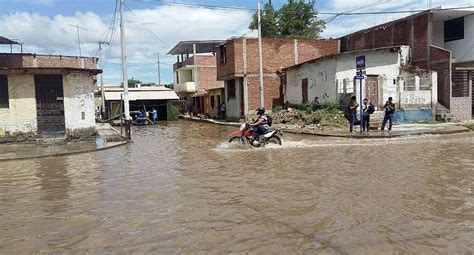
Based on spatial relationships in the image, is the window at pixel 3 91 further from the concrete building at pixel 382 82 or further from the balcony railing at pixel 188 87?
the balcony railing at pixel 188 87

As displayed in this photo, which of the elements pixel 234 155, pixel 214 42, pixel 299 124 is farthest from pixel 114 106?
pixel 234 155

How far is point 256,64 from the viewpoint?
36.1 metres

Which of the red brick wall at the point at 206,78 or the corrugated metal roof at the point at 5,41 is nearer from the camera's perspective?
the corrugated metal roof at the point at 5,41

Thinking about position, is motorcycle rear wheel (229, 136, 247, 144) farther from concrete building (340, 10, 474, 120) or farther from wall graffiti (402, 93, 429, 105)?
concrete building (340, 10, 474, 120)

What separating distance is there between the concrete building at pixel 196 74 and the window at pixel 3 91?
3072 cm

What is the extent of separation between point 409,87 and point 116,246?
78.1 ft

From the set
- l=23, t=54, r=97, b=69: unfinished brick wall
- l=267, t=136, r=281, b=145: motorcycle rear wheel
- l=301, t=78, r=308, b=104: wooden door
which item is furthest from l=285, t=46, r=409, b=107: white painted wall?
l=23, t=54, r=97, b=69: unfinished brick wall

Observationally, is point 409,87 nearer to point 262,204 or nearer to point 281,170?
point 281,170

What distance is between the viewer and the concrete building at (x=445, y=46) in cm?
2586

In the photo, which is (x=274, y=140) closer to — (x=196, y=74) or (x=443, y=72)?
(x=443, y=72)

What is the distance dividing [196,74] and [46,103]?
36167 millimetres

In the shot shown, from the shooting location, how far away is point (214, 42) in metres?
55.5

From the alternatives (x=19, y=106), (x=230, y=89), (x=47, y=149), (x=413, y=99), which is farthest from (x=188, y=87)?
(x=47, y=149)

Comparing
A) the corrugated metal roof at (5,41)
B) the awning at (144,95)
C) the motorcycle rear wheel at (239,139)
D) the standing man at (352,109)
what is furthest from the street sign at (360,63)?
the awning at (144,95)
